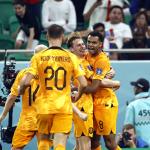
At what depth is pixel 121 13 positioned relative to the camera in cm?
1816

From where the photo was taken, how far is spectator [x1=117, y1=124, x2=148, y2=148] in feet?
51.3

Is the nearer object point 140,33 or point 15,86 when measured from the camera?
point 15,86

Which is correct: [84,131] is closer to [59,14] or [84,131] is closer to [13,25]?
[59,14]

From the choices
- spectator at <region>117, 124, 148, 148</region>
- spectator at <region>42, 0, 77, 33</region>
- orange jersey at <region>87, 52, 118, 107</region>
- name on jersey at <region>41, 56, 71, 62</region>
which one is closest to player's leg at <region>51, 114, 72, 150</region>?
name on jersey at <region>41, 56, 71, 62</region>

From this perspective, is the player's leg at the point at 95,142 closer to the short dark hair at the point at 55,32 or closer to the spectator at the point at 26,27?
the short dark hair at the point at 55,32

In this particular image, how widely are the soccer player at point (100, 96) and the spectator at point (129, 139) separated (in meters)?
1.59

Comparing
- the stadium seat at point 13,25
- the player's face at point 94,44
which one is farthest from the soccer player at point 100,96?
the stadium seat at point 13,25

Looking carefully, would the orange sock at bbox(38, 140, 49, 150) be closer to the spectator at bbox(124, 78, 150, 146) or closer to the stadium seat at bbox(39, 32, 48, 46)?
the spectator at bbox(124, 78, 150, 146)

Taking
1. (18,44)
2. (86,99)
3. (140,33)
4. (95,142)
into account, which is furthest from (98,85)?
(140,33)

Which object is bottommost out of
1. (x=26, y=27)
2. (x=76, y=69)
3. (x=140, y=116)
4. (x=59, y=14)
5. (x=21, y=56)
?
(x=140, y=116)

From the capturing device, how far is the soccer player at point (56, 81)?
40.2 feet

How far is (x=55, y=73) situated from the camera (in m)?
12.2

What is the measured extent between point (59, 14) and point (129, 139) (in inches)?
143

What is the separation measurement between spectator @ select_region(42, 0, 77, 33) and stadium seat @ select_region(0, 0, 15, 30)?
4.03 ft
